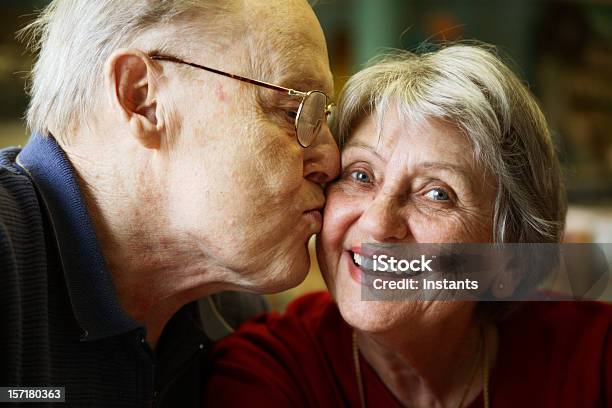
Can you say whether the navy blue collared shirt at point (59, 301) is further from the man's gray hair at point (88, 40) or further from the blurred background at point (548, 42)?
the blurred background at point (548, 42)

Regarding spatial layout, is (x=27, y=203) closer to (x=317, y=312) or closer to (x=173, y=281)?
(x=173, y=281)

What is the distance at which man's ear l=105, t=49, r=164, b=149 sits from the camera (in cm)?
110

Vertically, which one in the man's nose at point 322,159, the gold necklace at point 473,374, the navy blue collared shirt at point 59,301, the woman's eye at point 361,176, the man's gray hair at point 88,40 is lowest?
the gold necklace at point 473,374

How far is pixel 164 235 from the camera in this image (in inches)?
45.2

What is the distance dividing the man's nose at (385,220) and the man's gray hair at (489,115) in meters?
0.15

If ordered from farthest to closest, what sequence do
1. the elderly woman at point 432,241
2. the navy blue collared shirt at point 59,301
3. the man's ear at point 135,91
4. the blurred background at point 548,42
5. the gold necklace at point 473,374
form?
the blurred background at point 548,42 → the gold necklace at point 473,374 → the elderly woman at point 432,241 → the man's ear at point 135,91 → the navy blue collared shirt at point 59,301

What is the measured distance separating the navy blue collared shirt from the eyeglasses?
0.27 meters

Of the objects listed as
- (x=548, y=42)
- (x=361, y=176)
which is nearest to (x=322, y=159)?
(x=361, y=176)

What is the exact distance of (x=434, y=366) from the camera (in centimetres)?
135

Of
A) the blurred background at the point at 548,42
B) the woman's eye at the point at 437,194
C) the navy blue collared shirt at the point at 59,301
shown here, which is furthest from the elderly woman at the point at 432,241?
the blurred background at the point at 548,42

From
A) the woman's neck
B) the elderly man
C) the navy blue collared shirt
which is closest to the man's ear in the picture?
the elderly man

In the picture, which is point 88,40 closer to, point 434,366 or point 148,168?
point 148,168

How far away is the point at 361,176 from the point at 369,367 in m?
0.38

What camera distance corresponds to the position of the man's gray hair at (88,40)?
3.63ft
